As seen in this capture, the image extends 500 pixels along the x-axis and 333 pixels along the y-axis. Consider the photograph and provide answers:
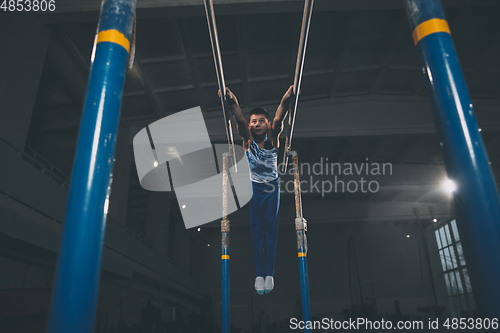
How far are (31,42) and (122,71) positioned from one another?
6.51m

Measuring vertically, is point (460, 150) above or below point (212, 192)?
below

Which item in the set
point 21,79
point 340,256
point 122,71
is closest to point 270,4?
point 21,79

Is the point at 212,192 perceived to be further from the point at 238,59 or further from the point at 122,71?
the point at 122,71

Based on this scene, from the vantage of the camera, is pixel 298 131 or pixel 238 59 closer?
pixel 238 59

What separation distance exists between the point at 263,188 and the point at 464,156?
10.4 ft

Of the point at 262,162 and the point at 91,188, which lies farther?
the point at 262,162

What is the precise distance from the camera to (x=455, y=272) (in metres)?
19.8

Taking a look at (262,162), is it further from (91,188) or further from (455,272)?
(455,272)

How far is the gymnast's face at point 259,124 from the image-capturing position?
4434 millimetres

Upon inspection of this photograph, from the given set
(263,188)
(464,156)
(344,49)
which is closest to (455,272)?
(344,49)

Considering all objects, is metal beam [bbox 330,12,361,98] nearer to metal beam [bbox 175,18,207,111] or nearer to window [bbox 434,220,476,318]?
metal beam [bbox 175,18,207,111]

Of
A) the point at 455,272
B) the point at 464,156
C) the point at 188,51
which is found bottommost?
the point at 464,156

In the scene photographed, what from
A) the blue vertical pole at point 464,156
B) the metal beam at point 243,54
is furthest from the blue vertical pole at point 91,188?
the metal beam at point 243,54

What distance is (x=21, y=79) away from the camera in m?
6.08
